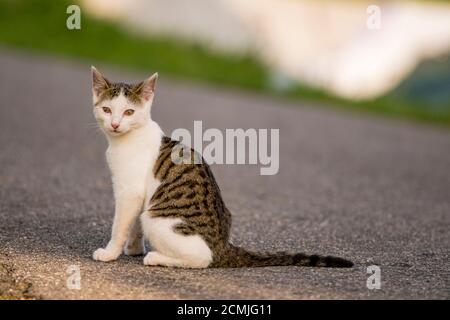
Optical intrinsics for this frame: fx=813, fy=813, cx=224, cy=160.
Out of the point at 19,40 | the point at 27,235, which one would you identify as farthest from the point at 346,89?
the point at 27,235

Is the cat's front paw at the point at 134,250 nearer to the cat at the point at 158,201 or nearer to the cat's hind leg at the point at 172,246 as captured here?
the cat at the point at 158,201

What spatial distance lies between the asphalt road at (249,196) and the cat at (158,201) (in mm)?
89

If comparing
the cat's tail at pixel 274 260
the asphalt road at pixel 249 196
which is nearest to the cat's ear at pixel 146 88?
the asphalt road at pixel 249 196

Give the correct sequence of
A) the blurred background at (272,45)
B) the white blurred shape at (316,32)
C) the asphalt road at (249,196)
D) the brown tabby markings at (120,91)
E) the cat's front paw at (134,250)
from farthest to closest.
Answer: the white blurred shape at (316,32) → the blurred background at (272,45) → the cat's front paw at (134,250) → the brown tabby markings at (120,91) → the asphalt road at (249,196)

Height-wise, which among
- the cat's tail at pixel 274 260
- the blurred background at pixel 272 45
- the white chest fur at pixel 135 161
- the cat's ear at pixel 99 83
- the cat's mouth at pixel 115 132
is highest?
the blurred background at pixel 272 45

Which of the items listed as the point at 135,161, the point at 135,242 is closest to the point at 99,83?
the point at 135,161

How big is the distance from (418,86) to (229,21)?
4090 millimetres

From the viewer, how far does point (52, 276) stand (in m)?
4.16

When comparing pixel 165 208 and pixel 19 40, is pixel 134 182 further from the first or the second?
pixel 19 40

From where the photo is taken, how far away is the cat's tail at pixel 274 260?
14.5 feet

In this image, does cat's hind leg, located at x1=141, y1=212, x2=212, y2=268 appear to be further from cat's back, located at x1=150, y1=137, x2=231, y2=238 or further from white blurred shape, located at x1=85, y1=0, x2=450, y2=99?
white blurred shape, located at x1=85, y1=0, x2=450, y2=99

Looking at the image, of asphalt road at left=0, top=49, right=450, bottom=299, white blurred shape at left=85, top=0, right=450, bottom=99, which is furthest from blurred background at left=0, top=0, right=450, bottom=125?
asphalt road at left=0, top=49, right=450, bottom=299

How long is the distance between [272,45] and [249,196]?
27.2 ft
